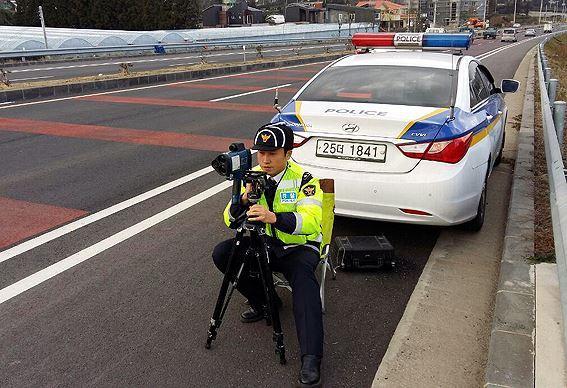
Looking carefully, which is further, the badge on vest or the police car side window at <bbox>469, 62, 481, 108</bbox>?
the police car side window at <bbox>469, 62, 481, 108</bbox>

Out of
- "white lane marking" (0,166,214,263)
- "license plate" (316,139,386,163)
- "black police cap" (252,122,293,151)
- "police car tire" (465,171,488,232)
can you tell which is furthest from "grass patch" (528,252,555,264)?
"white lane marking" (0,166,214,263)

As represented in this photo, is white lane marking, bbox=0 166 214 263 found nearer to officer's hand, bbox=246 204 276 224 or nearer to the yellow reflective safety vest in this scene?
the yellow reflective safety vest

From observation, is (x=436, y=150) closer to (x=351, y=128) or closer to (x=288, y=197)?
(x=351, y=128)

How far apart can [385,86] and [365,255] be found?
1.55 m

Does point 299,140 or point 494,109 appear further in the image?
point 494,109


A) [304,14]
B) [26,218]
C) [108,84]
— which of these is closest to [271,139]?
[26,218]

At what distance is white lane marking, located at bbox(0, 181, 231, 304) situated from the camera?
3.72 meters

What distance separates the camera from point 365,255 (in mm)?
3967

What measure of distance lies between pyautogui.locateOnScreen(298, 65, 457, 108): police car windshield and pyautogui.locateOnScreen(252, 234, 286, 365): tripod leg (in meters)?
1.99

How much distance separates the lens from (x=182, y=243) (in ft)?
14.8

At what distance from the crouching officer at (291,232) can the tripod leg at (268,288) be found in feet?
0.34

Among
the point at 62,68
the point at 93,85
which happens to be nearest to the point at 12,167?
the point at 93,85

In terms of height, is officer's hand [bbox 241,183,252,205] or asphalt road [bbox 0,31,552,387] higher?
officer's hand [bbox 241,183,252,205]

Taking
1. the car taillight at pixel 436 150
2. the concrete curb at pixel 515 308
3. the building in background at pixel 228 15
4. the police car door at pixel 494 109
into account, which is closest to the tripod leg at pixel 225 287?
the concrete curb at pixel 515 308
